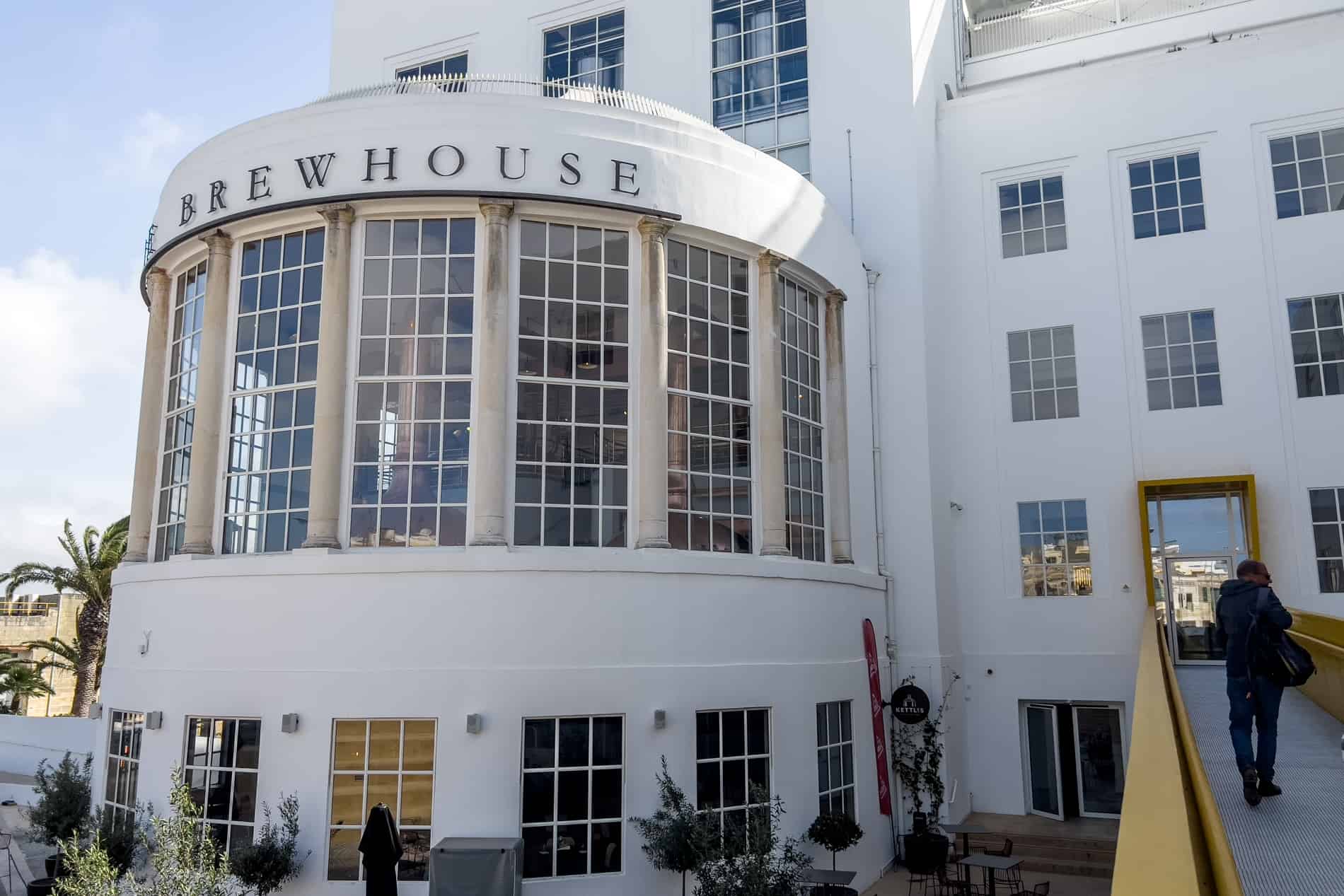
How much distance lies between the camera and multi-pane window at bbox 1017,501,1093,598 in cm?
1952

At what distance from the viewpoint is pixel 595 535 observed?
A: 1399 cm

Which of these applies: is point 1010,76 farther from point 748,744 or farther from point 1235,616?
point 1235,616

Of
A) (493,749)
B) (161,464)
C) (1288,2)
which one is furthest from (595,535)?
(1288,2)

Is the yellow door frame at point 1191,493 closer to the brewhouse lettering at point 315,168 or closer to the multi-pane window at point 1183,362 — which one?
the multi-pane window at point 1183,362

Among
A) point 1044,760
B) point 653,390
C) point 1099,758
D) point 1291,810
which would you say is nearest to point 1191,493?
point 1099,758

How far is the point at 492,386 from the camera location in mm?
13523

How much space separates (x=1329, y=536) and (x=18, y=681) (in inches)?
1625

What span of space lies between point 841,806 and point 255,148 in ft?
41.3

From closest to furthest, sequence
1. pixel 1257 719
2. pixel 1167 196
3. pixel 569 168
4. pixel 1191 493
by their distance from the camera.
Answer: pixel 1257 719 < pixel 569 168 < pixel 1191 493 < pixel 1167 196

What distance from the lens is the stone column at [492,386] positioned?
1325 centimetres

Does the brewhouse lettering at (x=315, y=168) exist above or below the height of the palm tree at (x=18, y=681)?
above

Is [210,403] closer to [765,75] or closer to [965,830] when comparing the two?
[965,830]

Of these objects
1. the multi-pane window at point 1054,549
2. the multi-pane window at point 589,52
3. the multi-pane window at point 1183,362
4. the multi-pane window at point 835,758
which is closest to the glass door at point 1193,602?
the multi-pane window at point 1054,549

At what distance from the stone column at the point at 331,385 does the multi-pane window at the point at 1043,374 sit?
12.7 metres
